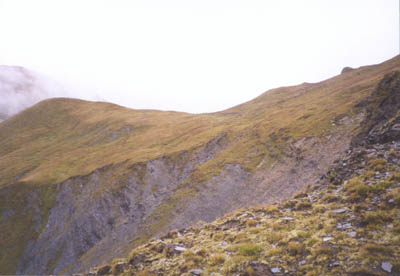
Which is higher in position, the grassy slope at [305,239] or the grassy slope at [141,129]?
the grassy slope at [141,129]

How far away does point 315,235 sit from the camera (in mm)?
11234

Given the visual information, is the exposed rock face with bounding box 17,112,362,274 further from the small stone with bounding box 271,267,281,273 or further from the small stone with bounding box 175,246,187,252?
the small stone with bounding box 271,267,281,273

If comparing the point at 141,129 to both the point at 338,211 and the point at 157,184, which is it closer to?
the point at 157,184

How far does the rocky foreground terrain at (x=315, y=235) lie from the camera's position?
30.6 ft

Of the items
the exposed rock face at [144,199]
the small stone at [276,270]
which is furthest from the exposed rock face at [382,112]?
the small stone at [276,270]

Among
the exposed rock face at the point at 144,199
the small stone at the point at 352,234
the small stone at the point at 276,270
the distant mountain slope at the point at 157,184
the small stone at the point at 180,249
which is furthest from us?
the distant mountain slope at the point at 157,184

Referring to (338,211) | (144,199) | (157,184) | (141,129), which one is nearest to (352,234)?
(338,211)

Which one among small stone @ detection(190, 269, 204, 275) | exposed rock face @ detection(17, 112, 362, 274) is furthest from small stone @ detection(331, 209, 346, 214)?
exposed rock face @ detection(17, 112, 362, 274)

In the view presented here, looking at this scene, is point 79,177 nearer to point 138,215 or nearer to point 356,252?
point 138,215

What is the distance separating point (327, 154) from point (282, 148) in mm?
10272

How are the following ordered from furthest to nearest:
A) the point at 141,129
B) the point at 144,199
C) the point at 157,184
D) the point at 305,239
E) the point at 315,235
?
1. the point at 141,129
2. the point at 157,184
3. the point at 144,199
4. the point at 305,239
5. the point at 315,235

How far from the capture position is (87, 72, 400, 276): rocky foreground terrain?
931 cm

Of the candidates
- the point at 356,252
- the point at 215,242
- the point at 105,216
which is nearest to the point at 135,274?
the point at 215,242

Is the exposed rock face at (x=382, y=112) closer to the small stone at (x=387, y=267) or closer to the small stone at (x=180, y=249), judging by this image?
the small stone at (x=387, y=267)
